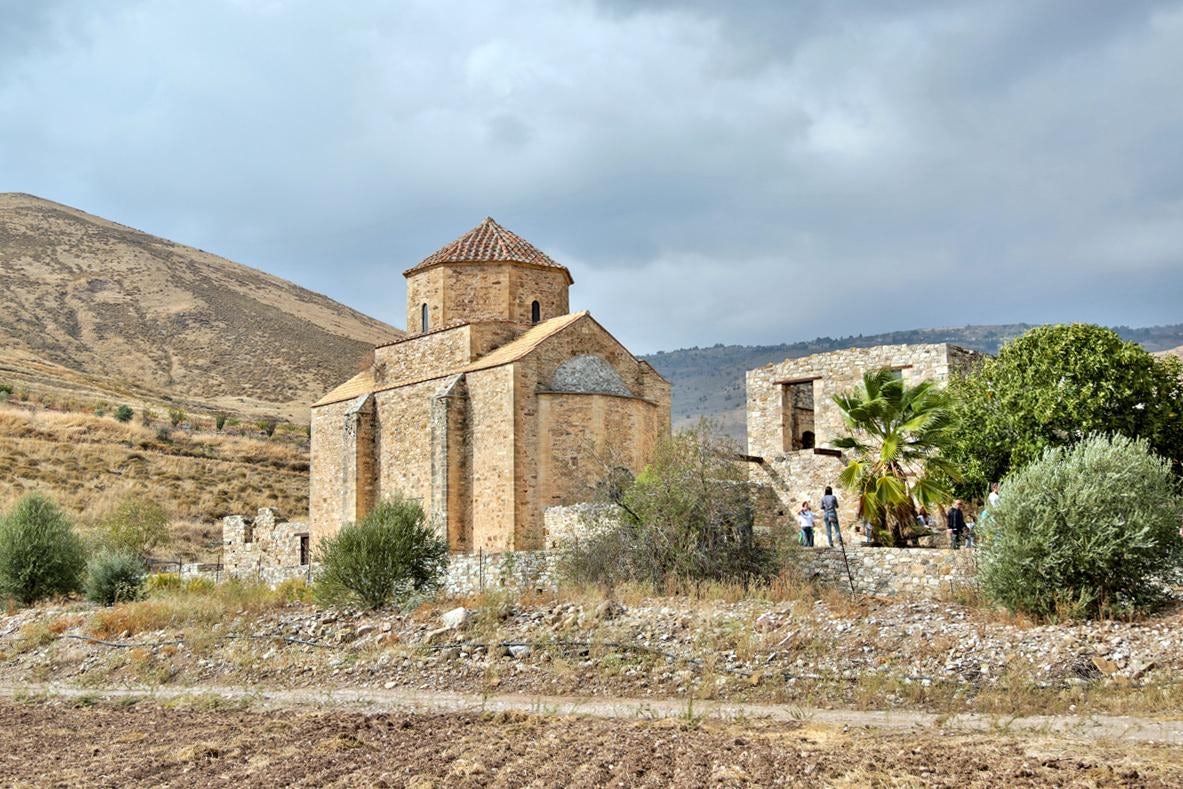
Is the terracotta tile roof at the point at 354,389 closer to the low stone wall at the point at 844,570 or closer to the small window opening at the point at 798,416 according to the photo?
the low stone wall at the point at 844,570

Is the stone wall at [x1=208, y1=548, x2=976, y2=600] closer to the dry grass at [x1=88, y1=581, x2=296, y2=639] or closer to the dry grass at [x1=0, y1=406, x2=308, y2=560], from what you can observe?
the dry grass at [x1=88, y1=581, x2=296, y2=639]

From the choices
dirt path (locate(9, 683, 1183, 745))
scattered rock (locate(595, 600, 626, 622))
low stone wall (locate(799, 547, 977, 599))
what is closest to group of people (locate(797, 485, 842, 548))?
low stone wall (locate(799, 547, 977, 599))

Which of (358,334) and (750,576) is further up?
(358,334)

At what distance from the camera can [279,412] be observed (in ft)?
217

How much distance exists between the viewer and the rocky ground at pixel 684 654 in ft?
35.1

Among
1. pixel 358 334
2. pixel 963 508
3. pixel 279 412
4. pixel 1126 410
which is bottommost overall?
pixel 963 508

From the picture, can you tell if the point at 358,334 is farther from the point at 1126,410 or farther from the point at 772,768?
the point at 772,768

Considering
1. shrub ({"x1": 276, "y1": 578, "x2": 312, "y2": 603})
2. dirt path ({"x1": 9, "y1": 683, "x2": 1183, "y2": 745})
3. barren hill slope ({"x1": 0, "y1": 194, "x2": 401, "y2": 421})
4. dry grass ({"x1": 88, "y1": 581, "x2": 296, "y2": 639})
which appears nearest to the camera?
dirt path ({"x1": 9, "y1": 683, "x2": 1183, "y2": 745})

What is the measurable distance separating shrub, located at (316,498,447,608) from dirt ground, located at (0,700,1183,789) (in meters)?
5.39

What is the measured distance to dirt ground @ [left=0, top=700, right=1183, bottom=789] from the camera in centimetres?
755

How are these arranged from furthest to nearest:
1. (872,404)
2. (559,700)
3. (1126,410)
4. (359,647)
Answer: (1126,410) → (872,404) → (359,647) → (559,700)

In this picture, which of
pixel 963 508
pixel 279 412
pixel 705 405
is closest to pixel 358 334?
pixel 279 412


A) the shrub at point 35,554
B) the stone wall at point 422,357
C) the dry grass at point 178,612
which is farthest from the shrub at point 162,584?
the stone wall at point 422,357

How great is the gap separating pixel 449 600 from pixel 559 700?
5.11 m
